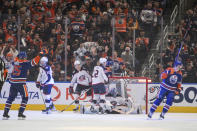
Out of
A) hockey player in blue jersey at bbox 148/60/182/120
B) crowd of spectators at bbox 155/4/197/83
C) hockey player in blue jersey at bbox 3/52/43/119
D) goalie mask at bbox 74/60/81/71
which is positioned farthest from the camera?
crowd of spectators at bbox 155/4/197/83

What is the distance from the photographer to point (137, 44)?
15.6m

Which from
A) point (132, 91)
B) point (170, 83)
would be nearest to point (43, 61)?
point (132, 91)

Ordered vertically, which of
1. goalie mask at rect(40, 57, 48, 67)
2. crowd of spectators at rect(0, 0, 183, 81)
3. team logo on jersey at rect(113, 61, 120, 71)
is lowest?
team logo on jersey at rect(113, 61, 120, 71)

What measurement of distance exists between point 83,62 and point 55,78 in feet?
3.58

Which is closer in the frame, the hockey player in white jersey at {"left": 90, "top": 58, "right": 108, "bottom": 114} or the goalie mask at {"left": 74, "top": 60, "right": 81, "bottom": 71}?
the hockey player in white jersey at {"left": 90, "top": 58, "right": 108, "bottom": 114}

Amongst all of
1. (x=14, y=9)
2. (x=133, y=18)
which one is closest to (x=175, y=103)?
(x=133, y=18)

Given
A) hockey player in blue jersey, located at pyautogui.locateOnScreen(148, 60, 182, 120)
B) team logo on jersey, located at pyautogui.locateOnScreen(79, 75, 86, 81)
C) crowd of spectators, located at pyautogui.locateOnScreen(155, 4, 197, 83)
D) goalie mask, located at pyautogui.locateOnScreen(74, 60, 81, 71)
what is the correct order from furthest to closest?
1. crowd of spectators, located at pyautogui.locateOnScreen(155, 4, 197, 83)
2. team logo on jersey, located at pyautogui.locateOnScreen(79, 75, 86, 81)
3. goalie mask, located at pyautogui.locateOnScreen(74, 60, 81, 71)
4. hockey player in blue jersey, located at pyautogui.locateOnScreen(148, 60, 182, 120)

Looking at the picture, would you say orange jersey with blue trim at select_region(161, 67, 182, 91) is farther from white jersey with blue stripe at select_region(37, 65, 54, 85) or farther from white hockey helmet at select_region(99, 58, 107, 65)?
white jersey with blue stripe at select_region(37, 65, 54, 85)

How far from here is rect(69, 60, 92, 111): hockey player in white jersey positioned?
50.6 ft

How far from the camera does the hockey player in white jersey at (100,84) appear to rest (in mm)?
14727

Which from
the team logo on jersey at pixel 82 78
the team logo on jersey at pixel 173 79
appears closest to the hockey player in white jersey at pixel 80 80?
the team logo on jersey at pixel 82 78

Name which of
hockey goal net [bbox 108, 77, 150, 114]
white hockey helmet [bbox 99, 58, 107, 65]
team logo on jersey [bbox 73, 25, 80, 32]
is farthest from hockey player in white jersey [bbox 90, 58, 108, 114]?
team logo on jersey [bbox 73, 25, 80, 32]

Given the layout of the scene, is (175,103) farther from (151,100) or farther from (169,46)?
(169,46)

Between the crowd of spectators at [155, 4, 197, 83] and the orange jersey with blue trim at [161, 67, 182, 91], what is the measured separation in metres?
2.77
